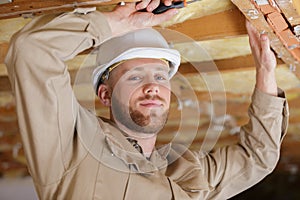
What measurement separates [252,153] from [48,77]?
1.12 metres

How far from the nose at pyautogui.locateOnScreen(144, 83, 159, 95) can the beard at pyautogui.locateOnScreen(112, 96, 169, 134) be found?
0.02 meters

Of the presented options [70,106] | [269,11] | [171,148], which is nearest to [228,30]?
[269,11]

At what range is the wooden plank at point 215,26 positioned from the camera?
2193 millimetres

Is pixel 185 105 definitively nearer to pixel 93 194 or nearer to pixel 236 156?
pixel 236 156

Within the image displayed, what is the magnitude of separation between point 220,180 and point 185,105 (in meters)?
0.36

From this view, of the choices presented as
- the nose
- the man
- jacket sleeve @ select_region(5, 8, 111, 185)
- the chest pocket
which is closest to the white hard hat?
the man

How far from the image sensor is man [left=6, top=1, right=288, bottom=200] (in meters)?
1.63

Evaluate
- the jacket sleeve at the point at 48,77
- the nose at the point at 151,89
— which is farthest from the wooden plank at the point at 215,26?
the jacket sleeve at the point at 48,77

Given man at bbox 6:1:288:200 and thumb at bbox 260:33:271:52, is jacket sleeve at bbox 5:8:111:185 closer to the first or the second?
man at bbox 6:1:288:200

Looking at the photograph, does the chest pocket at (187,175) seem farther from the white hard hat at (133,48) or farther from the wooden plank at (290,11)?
the wooden plank at (290,11)

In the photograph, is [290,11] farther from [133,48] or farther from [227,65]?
[227,65]

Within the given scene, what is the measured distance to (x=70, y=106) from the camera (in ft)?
5.72

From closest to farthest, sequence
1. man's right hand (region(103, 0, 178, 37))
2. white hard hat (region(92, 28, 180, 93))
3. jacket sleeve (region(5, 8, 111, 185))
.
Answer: jacket sleeve (region(5, 8, 111, 185)) < man's right hand (region(103, 0, 178, 37)) < white hard hat (region(92, 28, 180, 93))

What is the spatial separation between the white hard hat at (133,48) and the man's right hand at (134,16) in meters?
0.31
